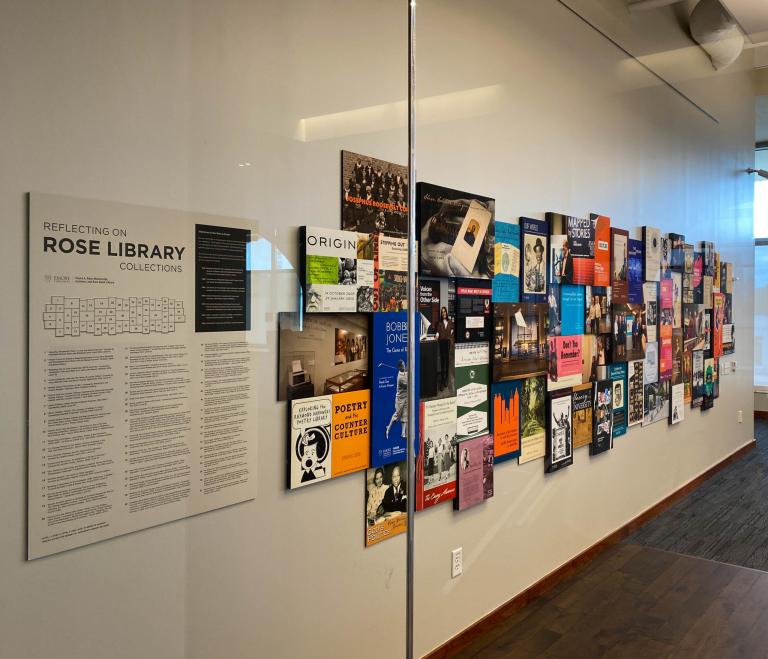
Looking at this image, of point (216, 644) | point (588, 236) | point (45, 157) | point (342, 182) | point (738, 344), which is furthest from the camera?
point (588, 236)

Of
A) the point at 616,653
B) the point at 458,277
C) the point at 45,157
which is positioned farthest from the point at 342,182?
the point at 616,653

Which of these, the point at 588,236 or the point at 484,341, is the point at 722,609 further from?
the point at 588,236

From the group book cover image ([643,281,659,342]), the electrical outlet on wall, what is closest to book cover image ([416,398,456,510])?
the electrical outlet on wall

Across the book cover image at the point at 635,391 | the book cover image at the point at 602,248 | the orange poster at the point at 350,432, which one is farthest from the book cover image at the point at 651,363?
the orange poster at the point at 350,432

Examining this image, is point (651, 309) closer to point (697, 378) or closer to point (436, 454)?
point (697, 378)

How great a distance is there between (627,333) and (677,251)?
0.49 meters

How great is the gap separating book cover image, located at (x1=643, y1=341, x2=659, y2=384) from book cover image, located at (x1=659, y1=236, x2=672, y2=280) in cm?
31

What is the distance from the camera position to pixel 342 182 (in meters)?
1.85

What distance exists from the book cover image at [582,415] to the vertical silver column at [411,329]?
98 cm

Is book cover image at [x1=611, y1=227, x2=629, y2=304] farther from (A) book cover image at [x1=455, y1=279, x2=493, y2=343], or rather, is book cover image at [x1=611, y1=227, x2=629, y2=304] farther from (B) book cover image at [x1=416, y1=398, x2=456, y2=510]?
(B) book cover image at [x1=416, y1=398, x2=456, y2=510]

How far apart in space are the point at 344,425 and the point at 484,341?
72 centimetres

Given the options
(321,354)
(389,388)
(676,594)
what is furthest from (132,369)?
(676,594)

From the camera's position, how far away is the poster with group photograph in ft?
7.06

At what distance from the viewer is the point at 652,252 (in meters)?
2.70
